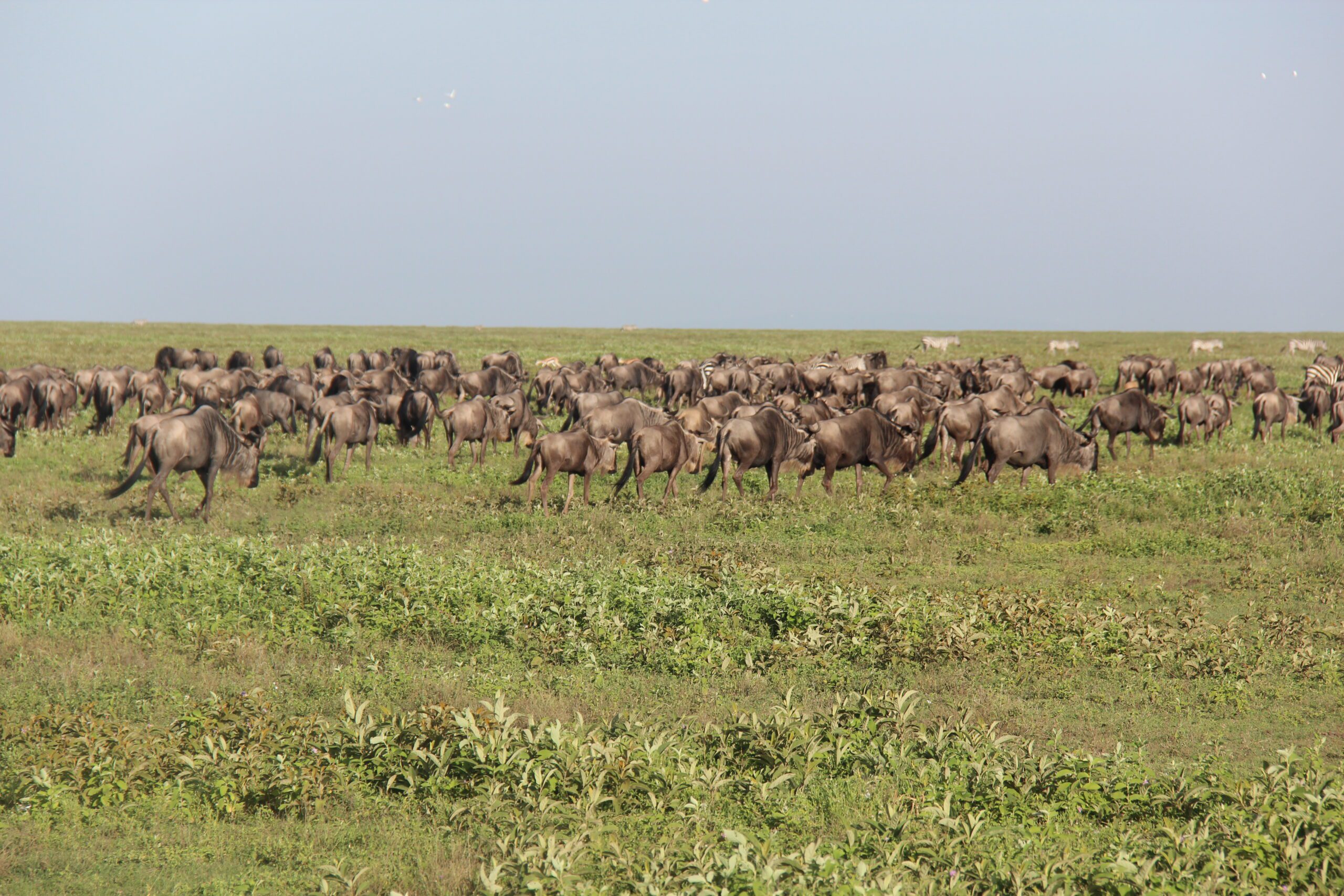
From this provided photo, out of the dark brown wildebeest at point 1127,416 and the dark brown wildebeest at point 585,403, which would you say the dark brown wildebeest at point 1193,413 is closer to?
the dark brown wildebeest at point 1127,416

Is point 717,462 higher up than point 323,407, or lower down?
lower down

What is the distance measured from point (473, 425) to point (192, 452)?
20.4 feet

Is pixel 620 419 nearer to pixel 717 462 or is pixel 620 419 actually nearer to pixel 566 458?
pixel 717 462

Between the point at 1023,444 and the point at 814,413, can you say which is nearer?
the point at 1023,444

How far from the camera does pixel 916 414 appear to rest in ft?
73.0

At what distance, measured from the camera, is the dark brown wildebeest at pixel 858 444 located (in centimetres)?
1823

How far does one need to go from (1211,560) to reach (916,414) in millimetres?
9119

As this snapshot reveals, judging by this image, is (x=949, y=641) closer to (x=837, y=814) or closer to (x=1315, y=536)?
(x=837, y=814)

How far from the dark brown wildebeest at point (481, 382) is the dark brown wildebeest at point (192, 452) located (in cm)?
1461

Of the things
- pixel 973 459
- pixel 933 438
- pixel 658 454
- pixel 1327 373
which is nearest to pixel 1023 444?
pixel 973 459

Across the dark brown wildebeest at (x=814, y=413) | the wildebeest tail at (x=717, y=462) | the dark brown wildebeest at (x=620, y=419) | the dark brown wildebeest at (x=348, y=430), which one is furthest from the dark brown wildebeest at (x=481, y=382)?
the wildebeest tail at (x=717, y=462)

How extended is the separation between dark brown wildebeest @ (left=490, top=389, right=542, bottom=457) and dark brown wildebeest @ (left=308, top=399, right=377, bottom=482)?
3182 mm

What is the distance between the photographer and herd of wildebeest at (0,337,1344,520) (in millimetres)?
17297

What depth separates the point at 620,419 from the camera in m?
19.6
